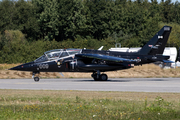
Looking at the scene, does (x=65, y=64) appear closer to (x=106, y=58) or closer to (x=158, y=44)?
(x=106, y=58)

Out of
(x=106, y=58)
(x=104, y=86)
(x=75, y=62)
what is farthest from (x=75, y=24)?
(x=104, y=86)

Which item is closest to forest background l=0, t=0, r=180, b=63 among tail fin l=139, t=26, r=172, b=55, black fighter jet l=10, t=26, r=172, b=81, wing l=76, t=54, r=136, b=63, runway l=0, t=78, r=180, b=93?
tail fin l=139, t=26, r=172, b=55

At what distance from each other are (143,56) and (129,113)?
66.5ft

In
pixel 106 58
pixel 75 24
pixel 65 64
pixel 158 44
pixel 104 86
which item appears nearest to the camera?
pixel 104 86

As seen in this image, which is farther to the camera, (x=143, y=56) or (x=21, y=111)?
(x=143, y=56)

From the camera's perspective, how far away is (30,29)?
88500 mm

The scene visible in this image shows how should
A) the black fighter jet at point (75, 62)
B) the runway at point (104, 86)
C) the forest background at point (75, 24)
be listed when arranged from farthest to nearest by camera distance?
1. the forest background at point (75, 24)
2. the black fighter jet at point (75, 62)
3. the runway at point (104, 86)

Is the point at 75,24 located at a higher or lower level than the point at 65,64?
higher

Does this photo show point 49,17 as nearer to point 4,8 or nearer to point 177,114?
point 4,8

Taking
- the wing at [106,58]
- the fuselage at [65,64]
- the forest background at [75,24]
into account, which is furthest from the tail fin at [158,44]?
the forest background at [75,24]

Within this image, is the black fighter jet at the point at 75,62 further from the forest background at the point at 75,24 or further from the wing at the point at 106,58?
the forest background at the point at 75,24

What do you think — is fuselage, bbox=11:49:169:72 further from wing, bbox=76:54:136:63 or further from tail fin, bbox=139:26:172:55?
tail fin, bbox=139:26:172:55

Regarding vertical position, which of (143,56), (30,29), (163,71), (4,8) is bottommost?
(163,71)

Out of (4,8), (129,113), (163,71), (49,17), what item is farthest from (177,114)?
(4,8)
